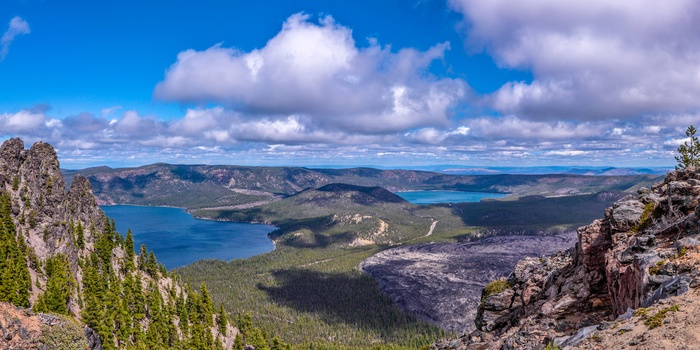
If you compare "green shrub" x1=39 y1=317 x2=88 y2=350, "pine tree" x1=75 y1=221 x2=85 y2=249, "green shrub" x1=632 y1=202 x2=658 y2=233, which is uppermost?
"green shrub" x1=632 y1=202 x2=658 y2=233

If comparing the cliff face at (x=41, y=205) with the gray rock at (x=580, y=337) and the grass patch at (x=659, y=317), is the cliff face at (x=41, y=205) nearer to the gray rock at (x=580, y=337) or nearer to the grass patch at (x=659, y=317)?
A: the gray rock at (x=580, y=337)

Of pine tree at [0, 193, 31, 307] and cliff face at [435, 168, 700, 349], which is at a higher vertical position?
cliff face at [435, 168, 700, 349]

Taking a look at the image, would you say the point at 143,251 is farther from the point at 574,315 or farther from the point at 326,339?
the point at 574,315

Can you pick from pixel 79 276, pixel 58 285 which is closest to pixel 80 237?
pixel 79 276

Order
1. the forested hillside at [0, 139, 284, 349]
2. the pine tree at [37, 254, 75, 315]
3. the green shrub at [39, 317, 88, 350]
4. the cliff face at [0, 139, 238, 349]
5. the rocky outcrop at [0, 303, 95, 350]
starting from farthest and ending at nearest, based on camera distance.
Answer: the forested hillside at [0, 139, 284, 349] → the pine tree at [37, 254, 75, 315] → the cliff face at [0, 139, 238, 349] → the green shrub at [39, 317, 88, 350] → the rocky outcrop at [0, 303, 95, 350]

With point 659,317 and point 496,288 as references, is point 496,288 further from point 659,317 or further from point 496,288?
point 659,317

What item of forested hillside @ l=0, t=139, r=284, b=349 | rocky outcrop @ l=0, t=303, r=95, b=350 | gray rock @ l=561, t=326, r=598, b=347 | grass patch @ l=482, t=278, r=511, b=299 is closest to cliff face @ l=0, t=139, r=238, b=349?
rocky outcrop @ l=0, t=303, r=95, b=350

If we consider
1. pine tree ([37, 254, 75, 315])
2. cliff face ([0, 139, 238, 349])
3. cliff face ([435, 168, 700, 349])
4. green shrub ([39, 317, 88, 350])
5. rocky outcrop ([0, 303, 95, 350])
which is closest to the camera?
cliff face ([435, 168, 700, 349])

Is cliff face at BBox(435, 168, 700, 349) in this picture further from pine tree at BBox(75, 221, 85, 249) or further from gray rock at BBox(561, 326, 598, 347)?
pine tree at BBox(75, 221, 85, 249)

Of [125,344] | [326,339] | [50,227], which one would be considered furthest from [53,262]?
[326,339]
